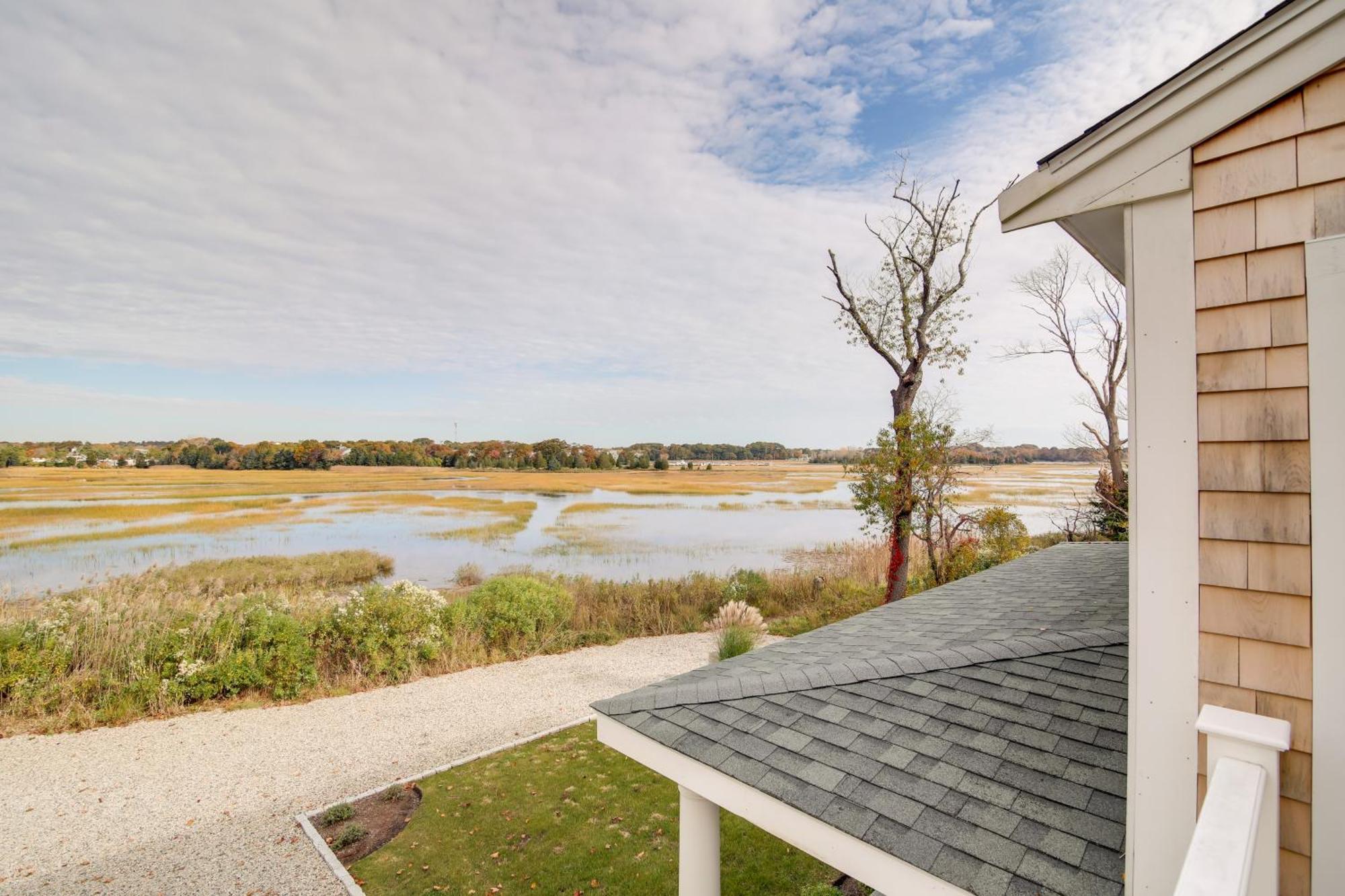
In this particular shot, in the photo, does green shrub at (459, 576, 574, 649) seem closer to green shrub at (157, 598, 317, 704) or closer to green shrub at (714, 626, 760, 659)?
green shrub at (157, 598, 317, 704)

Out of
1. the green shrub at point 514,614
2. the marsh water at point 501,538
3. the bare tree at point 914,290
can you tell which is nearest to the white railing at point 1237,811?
the green shrub at point 514,614

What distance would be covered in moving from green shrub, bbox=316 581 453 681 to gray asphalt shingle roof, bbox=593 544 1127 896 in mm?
7648

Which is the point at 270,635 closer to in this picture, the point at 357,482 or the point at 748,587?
the point at 748,587

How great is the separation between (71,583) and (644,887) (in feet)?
48.3

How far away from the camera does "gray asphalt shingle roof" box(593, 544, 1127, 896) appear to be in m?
2.03

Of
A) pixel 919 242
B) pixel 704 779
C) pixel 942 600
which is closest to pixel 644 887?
pixel 704 779

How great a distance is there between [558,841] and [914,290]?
15.3 m

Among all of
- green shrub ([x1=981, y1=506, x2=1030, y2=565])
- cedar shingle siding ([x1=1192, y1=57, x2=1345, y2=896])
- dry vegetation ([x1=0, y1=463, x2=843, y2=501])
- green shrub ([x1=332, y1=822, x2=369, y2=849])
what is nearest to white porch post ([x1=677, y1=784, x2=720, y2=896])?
cedar shingle siding ([x1=1192, y1=57, x2=1345, y2=896])

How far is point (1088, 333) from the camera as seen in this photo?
762 inches

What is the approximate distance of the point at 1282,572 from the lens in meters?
1.59

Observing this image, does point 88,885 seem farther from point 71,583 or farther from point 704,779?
point 71,583

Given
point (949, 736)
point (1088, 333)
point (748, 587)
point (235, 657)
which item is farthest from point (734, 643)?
point (1088, 333)

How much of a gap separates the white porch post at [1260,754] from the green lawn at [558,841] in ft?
12.3

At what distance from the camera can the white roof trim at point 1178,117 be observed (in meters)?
1.57
